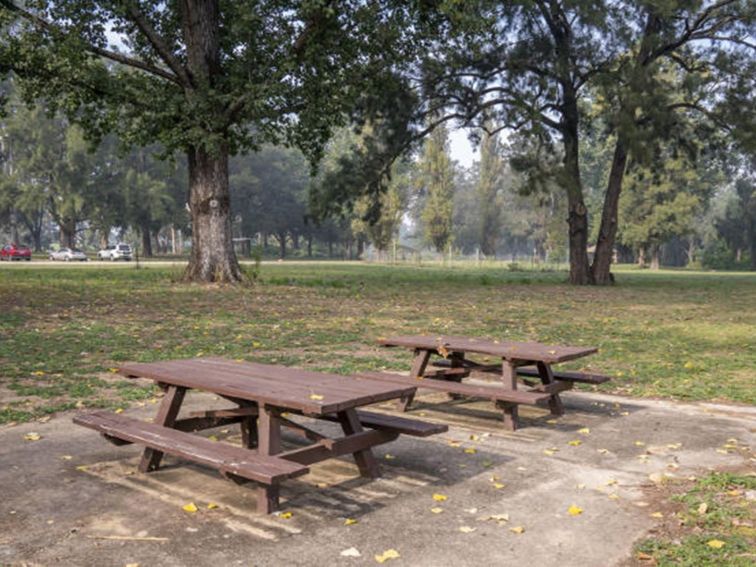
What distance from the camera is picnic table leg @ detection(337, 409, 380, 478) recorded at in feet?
15.9

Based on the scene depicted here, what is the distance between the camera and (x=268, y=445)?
4426 millimetres

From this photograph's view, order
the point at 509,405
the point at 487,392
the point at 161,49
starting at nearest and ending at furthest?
the point at 487,392, the point at 509,405, the point at 161,49

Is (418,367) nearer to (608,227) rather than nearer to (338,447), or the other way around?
(338,447)

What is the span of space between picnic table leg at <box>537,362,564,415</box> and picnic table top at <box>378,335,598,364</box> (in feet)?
0.58

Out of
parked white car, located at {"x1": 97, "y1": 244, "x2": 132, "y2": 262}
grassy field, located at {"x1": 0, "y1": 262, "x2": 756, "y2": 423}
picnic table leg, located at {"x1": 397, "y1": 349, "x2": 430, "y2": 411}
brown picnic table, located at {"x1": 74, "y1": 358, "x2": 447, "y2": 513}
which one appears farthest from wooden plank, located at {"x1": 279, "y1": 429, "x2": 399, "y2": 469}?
parked white car, located at {"x1": 97, "y1": 244, "x2": 132, "y2": 262}

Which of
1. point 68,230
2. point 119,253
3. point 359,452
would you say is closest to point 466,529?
point 359,452

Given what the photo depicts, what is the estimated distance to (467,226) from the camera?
394 feet

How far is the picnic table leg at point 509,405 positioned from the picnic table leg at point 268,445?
2.59 meters

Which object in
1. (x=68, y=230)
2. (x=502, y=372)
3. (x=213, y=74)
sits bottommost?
(x=502, y=372)

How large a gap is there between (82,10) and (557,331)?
54.7 ft

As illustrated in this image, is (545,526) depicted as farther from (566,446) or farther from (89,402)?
(89,402)

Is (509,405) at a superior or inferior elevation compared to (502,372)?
inferior

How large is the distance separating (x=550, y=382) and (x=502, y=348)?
2.03 ft

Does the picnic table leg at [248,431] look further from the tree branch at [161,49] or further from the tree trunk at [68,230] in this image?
the tree trunk at [68,230]
